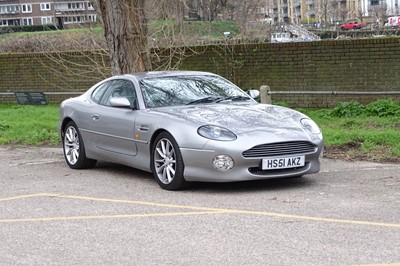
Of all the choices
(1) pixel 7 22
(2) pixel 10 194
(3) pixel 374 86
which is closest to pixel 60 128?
(2) pixel 10 194

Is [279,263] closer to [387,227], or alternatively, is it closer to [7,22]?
[387,227]

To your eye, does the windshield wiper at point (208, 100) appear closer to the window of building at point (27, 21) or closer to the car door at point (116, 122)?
the car door at point (116, 122)

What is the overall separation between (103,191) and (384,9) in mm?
66075

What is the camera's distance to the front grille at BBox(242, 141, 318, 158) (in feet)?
26.8

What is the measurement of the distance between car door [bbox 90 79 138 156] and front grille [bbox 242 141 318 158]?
177 cm

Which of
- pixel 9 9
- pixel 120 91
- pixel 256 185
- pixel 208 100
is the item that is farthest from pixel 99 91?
pixel 9 9

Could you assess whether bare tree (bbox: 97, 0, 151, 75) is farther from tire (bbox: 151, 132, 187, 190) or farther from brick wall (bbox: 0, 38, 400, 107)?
tire (bbox: 151, 132, 187, 190)

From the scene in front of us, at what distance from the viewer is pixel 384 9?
233ft

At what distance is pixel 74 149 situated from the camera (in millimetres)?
10727

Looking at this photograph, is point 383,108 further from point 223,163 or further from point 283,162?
point 223,163

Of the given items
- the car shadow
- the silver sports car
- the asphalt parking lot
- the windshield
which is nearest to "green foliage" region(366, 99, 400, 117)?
the asphalt parking lot

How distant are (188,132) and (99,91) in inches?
105

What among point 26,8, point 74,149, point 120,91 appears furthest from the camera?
point 26,8

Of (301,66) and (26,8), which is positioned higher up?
(26,8)
